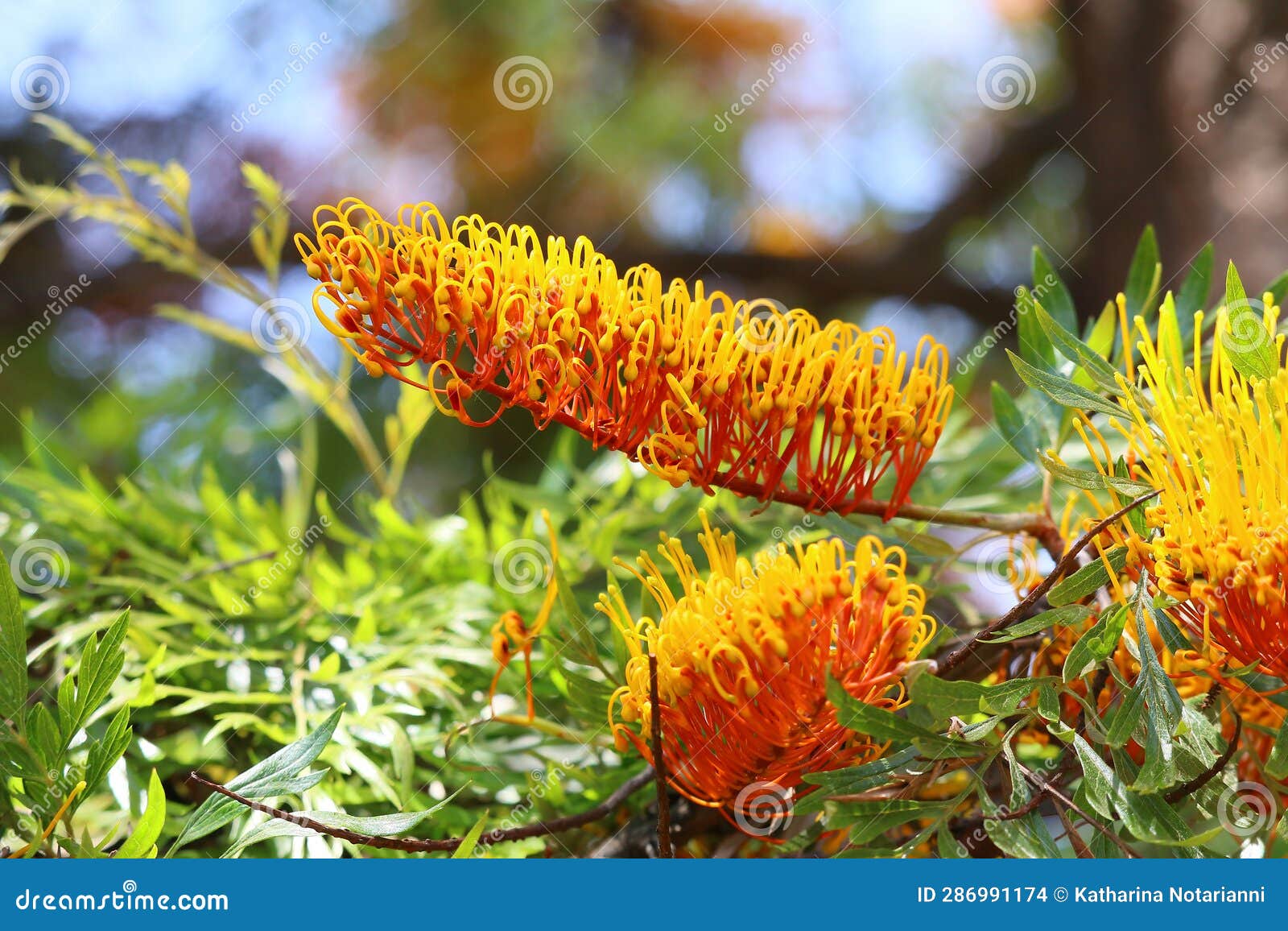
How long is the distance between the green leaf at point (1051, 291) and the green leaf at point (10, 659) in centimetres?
24

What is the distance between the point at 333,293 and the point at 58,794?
0.11 m

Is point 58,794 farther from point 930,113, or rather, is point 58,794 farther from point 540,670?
point 930,113

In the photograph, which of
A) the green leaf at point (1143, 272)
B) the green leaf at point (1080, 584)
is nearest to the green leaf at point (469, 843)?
the green leaf at point (1080, 584)

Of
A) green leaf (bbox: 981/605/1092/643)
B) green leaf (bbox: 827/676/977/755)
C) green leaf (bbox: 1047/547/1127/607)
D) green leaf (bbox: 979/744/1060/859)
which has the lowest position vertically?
green leaf (bbox: 979/744/1060/859)

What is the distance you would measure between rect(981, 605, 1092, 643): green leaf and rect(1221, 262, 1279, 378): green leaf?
0.05m

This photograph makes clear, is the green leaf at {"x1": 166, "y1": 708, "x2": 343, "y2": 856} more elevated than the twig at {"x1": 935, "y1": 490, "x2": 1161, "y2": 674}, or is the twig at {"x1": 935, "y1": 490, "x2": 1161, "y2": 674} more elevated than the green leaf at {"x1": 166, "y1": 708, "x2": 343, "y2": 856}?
the twig at {"x1": 935, "y1": 490, "x2": 1161, "y2": 674}

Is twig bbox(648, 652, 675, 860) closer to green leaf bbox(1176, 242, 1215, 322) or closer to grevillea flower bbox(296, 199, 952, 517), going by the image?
grevillea flower bbox(296, 199, 952, 517)

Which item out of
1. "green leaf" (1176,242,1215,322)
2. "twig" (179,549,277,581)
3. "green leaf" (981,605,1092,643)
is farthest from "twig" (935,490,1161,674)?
"twig" (179,549,277,581)

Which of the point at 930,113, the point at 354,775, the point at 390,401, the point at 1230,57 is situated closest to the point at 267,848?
the point at 354,775

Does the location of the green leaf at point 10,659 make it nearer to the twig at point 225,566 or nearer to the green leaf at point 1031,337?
the twig at point 225,566

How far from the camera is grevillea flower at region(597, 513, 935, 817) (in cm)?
16

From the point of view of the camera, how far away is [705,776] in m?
0.18

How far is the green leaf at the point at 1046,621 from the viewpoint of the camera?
17 centimetres

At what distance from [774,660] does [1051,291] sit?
0.50ft
